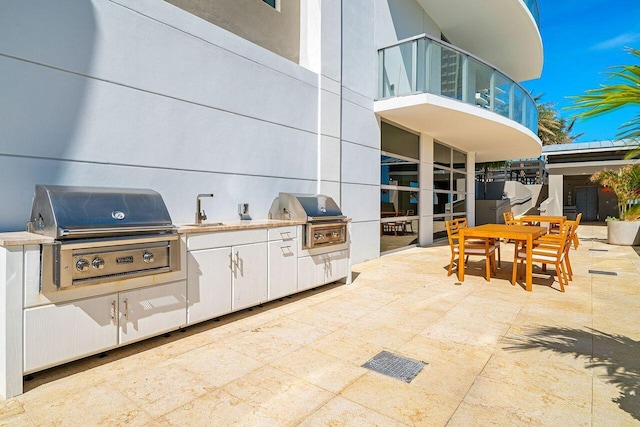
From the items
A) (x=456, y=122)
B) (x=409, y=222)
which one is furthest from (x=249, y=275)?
(x=456, y=122)

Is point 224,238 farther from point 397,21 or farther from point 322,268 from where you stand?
point 397,21

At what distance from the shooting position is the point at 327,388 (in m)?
2.38

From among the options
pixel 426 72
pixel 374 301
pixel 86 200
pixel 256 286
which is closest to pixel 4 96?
pixel 86 200

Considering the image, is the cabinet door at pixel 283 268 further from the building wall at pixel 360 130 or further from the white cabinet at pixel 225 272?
the building wall at pixel 360 130

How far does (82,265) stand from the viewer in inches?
96.3

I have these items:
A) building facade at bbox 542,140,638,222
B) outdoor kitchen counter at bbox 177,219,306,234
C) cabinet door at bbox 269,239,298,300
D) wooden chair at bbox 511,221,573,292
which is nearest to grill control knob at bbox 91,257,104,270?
outdoor kitchen counter at bbox 177,219,306,234

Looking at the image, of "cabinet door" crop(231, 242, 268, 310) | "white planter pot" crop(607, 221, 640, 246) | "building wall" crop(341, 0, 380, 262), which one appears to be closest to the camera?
"cabinet door" crop(231, 242, 268, 310)

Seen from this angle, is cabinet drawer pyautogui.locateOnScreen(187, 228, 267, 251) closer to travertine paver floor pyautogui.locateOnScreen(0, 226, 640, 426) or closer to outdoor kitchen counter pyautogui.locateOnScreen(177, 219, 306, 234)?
outdoor kitchen counter pyautogui.locateOnScreen(177, 219, 306, 234)

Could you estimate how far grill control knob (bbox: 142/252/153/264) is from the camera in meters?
2.79

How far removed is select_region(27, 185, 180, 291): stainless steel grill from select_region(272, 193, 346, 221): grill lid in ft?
5.99

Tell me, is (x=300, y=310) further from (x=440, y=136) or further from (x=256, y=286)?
(x=440, y=136)

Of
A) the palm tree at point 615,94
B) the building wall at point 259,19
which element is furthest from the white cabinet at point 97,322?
the building wall at point 259,19

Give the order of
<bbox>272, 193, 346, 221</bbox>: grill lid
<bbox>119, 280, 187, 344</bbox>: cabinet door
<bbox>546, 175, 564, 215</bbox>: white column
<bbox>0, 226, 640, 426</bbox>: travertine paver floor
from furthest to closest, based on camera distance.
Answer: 1. <bbox>546, 175, 564, 215</bbox>: white column
2. <bbox>272, 193, 346, 221</bbox>: grill lid
3. <bbox>119, 280, 187, 344</bbox>: cabinet door
4. <bbox>0, 226, 640, 426</bbox>: travertine paver floor

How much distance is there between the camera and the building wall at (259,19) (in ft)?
14.5
